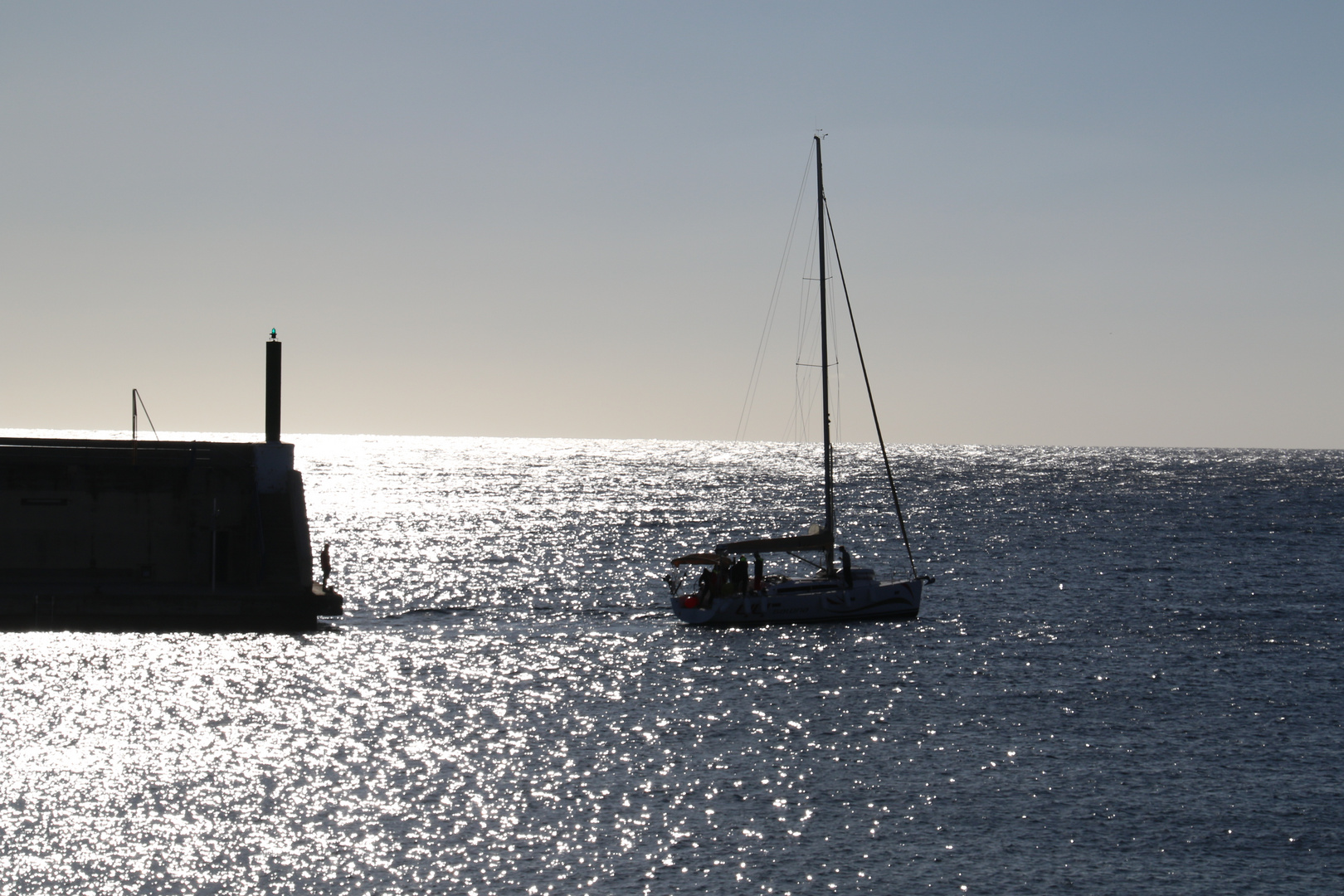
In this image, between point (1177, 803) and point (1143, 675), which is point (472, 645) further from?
point (1177, 803)

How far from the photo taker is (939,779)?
84.5 ft

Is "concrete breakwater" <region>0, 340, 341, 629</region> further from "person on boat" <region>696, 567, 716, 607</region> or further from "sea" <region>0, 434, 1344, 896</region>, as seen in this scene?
"person on boat" <region>696, 567, 716, 607</region>

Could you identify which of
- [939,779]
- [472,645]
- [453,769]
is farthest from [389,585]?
Answer: [939,779]

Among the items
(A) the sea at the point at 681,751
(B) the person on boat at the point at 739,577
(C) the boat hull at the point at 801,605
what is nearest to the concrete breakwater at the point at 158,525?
(A) the sea at the point at 681,751

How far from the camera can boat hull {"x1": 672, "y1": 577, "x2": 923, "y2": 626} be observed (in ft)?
152

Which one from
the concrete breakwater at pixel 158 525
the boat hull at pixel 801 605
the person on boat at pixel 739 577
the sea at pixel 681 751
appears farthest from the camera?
the person on boat at pixel 739 577

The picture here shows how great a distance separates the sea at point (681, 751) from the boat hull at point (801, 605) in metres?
0.67

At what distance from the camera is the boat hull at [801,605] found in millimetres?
46344

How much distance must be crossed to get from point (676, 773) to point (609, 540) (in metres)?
62.8

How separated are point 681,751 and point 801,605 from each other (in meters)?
19.3

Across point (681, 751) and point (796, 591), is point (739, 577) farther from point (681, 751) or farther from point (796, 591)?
point (681, 751)

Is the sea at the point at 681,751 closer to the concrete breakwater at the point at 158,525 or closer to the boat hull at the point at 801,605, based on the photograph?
the boat hull at the point at 801,605

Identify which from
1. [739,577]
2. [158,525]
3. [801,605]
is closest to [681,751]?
[801,605]

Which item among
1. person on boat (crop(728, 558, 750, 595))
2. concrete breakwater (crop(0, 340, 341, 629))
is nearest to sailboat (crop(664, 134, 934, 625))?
person on boat (crop(728, 558, 750, 595))
